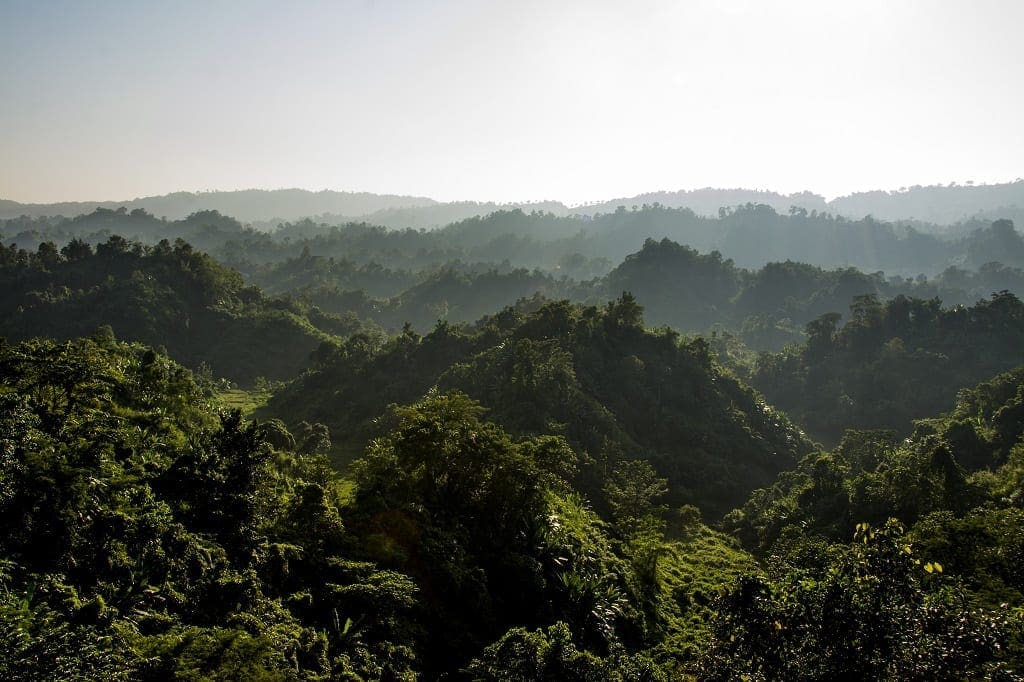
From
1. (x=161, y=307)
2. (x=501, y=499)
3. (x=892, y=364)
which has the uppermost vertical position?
(x=161, y=307)

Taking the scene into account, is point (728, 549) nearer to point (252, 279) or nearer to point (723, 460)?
point (723, 460)

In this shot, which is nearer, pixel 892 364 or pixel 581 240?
pixel 892 364

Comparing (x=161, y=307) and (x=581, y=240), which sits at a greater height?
(x=581, y=240)

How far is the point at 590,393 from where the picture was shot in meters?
29.7

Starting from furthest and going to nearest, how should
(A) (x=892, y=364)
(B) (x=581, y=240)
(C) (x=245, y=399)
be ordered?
(B) (x=581, y=240), (A) (x=892, y=364), (C) (x=245, y=399)

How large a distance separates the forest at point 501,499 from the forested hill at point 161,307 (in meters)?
0.31

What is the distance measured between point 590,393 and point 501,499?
16.3 m

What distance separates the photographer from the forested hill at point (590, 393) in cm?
2678

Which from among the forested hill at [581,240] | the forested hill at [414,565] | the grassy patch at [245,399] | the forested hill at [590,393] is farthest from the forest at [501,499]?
the forested hill at [581,240]

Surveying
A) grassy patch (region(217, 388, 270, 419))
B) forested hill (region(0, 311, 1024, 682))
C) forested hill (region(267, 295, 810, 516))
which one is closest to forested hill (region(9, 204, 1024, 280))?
grassy patch (region(217, 388, 270, 419))

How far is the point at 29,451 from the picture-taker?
28.9ft

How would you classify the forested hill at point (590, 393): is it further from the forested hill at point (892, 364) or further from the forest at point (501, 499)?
the forested hill at point (892, 364)

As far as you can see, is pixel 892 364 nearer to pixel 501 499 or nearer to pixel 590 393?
pixel 590 393

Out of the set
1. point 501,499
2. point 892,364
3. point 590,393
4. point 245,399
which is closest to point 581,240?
point 892,364
